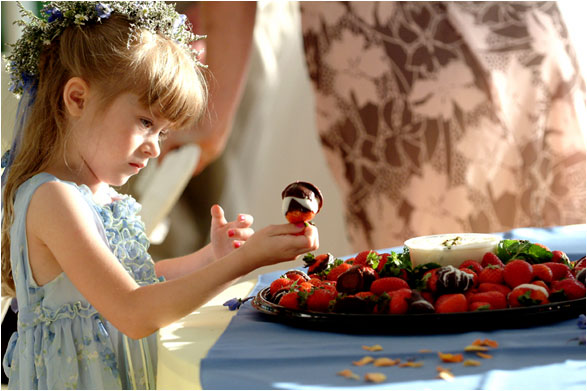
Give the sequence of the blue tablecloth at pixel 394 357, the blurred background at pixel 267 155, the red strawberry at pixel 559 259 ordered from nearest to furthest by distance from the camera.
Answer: the blue tablecloth at pixel 394 357 < the red strawberry at pixel 559 259 < the blurred background at pixel 267 155

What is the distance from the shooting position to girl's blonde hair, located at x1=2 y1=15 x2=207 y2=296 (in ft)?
4.42

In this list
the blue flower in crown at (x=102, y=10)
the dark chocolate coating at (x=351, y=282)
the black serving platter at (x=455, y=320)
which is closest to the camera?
the black serving platter at (x=455, y=320)

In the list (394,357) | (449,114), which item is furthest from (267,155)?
(394,357)

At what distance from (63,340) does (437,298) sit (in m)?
0.77

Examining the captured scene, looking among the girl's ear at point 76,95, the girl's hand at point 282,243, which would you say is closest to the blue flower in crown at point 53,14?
the girl's ear at point 76,95

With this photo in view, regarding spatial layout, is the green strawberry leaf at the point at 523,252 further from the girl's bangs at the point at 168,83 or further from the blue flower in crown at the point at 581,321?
the girl's bangs at the point at 168,83

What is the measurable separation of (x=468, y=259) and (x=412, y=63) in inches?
83.8

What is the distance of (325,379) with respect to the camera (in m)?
0.74

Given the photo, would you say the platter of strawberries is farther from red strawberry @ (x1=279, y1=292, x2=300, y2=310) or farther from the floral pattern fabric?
the floral pattern fabric

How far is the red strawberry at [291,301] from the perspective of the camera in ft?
3.16

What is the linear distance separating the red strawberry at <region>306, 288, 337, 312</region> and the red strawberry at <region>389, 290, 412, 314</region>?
0.09m

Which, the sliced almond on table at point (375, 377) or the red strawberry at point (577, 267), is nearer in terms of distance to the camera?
the sliced almond on table at point (375, 377)

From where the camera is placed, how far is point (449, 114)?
303cm

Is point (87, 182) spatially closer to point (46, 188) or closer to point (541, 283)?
point (46, 188)
